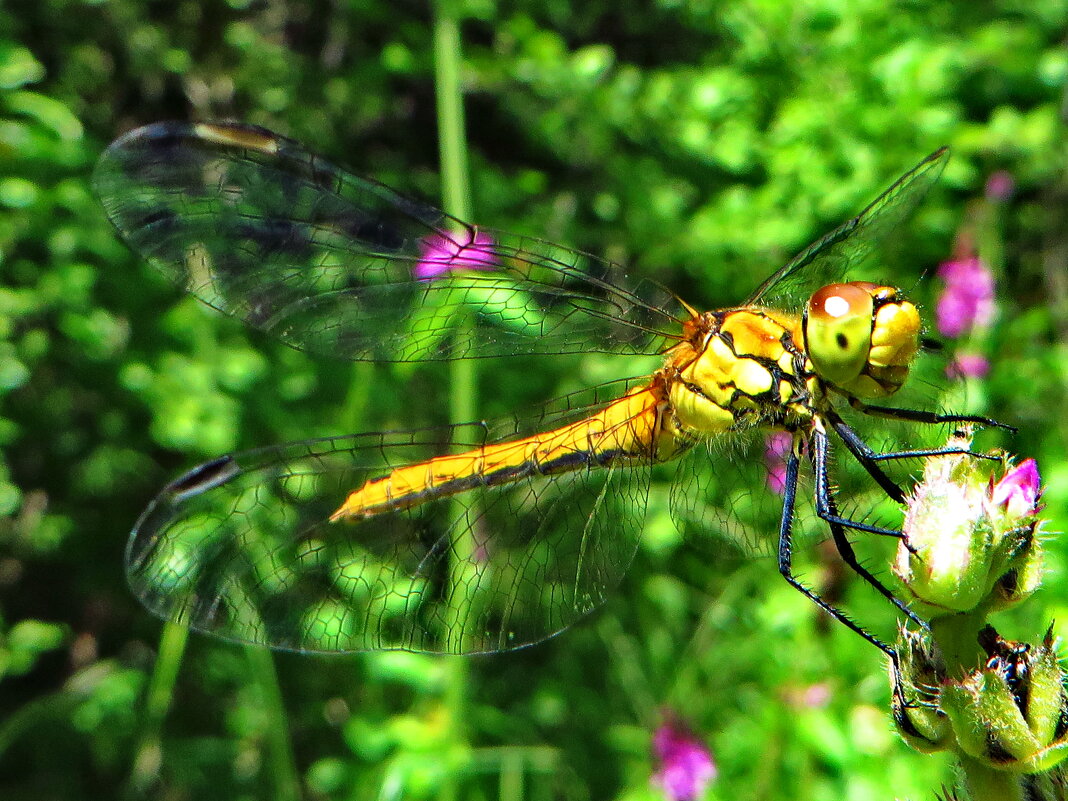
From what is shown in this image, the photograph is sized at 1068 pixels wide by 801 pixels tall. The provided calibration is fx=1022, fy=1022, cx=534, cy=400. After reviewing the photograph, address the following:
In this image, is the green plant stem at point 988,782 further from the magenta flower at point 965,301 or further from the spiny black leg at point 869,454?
the magenta flower at point 965,301

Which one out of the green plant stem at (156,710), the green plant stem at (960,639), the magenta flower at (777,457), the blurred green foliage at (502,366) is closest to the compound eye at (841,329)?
the magenta flower at (777,457)

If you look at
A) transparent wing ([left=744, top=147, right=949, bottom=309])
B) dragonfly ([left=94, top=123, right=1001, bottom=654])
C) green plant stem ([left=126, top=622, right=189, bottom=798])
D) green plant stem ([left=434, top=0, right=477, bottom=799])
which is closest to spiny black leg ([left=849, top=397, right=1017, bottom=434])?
dragonfly ([left=94, top=123, right=1001, bottom=654])

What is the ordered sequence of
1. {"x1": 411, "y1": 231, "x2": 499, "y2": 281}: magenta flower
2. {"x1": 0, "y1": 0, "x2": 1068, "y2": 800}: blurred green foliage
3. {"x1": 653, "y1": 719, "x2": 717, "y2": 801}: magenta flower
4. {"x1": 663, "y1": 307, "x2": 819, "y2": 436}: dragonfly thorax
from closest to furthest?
1. {"x1": 663, "y1": 307, "x2": 819, "y2": 436}: dragonfly thorax
2. {"x1": 411, "y1": 231, "x2": 499, "y2": 281}: magenta flower
3. {"x1": 653, "y1": 719, "x2": 717, "y2": 801}: magenta flower
4. {"x1": 0, "y1": 0, "x2": 1068, "y2": 800}: blurred green foliage

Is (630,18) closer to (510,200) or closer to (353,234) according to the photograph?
(510,200)

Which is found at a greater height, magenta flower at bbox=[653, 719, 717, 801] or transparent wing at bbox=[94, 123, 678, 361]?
transparent wing at bbox=[94, 123, 678, 361]

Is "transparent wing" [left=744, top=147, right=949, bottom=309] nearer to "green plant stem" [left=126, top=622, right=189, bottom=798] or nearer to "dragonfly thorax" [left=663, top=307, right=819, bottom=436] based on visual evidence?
"dragonfly thorax" [left=663, top=307, right=819, bottom=436]

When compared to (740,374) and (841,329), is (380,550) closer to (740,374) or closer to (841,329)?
(740,374)
